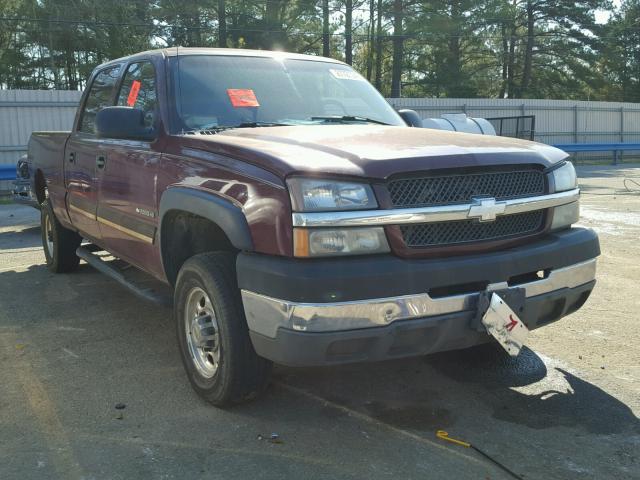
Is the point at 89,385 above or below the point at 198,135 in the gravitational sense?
below

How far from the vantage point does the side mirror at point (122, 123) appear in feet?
12.9

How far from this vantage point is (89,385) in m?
3.90

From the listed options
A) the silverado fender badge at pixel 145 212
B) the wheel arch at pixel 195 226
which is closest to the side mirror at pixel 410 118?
the wheel arch at pixel 195 226

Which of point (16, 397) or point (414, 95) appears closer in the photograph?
point (16, 397)

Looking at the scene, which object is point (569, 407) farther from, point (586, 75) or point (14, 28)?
point (586, 75)

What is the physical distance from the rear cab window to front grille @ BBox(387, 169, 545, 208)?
9.82ft

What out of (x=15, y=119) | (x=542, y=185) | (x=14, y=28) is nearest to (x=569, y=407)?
(x=542, y=185)

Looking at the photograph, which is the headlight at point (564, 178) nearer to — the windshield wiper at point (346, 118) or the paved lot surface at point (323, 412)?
the paved lot surface at point (323, 412)

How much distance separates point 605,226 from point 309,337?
7731 mm

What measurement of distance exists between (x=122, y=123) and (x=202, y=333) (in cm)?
138

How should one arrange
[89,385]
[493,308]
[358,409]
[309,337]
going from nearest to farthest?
[309,337], [493,308], [358,409], [89,385]

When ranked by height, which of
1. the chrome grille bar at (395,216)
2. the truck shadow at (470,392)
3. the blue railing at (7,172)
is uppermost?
the chrome grille bar at (395,216)

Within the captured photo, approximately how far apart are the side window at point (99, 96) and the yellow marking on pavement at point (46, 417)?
194cm

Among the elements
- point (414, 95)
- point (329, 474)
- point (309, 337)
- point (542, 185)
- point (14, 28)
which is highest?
point (14, 28)
